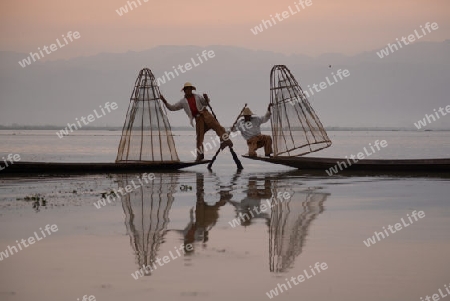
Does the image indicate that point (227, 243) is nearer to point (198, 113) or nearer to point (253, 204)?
point (253, 204)

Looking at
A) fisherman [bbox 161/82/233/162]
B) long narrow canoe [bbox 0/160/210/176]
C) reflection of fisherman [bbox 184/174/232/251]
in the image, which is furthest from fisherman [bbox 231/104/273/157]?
reflection of fisherman [bbox 184/174/232/251]

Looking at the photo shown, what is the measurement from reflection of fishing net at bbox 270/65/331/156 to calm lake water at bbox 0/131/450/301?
14.6 feet

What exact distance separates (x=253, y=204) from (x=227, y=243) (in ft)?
11.3

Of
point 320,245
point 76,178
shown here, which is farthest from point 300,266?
point 76,178

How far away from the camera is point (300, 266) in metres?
6.84

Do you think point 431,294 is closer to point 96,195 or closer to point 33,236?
point 33,236

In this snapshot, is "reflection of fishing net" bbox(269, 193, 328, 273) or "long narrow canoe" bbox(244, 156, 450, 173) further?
"long narrow canoe" bbox(244, 156, 450, 173)

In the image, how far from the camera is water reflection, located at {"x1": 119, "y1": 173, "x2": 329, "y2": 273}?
778 centimetres

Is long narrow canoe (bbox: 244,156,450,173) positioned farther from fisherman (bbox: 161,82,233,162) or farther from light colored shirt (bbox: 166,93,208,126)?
light colored shirt (bbox: 166,93,208,126)

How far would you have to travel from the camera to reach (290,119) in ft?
61.2

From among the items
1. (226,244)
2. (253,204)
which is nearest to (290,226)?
(226,244)

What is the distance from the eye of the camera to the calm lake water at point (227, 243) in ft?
20.2

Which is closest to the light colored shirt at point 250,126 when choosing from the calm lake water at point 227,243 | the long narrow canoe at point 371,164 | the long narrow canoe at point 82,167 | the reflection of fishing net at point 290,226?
the long narrow canoe at point 371,164

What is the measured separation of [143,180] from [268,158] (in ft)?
11.1
